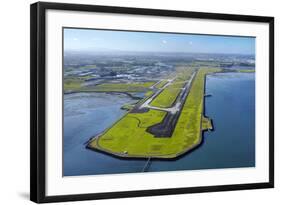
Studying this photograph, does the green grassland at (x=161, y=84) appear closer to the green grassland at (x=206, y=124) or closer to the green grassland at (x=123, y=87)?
the green grassland at (x=123, y=87)

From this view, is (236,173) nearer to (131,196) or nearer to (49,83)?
(131,196)

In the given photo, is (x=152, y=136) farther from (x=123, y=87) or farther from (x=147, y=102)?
(x=123, y=87)

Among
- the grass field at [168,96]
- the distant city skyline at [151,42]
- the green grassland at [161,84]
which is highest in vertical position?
the distant city skyline at [151,42]

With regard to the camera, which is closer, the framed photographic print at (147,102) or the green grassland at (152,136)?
the framed photographic print at (147,102)

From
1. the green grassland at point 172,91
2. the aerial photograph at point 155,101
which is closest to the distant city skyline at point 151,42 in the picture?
the aerial photograph at point 155,101

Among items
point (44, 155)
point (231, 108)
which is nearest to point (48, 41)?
point (44, 155)

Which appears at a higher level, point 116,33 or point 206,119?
point 116,33

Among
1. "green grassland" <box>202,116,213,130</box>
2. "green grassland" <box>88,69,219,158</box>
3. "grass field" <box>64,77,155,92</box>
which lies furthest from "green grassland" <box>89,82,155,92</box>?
"green grassland" <box>202,116,213,130</box>

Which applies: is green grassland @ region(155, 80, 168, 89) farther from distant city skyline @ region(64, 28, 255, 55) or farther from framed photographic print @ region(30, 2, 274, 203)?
distant city skyline @ region(64, 28, 255, 55)
